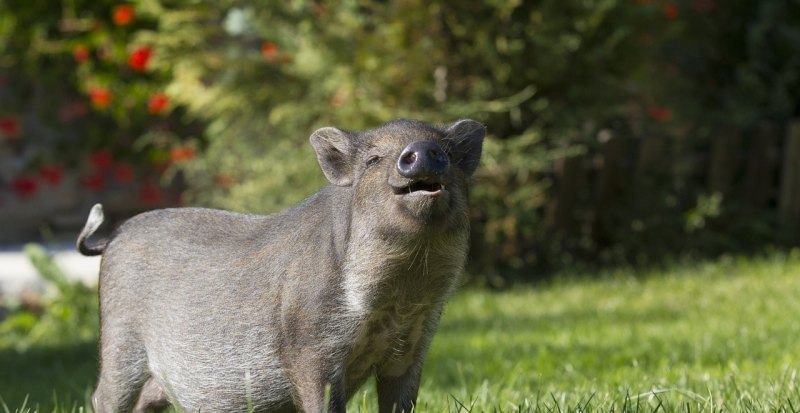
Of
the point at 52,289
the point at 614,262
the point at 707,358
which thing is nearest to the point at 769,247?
the point at 614,262

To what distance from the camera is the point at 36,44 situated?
11.4 meters

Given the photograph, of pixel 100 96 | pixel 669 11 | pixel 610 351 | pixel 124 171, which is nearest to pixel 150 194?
pixel 124 171

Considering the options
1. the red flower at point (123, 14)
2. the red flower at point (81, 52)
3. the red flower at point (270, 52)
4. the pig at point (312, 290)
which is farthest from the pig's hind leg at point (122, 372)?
the red flower at point (81, 52)

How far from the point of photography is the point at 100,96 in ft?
36.1

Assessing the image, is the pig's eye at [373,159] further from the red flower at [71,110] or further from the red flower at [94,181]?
the red flower at [71,110]

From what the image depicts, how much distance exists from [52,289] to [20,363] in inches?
106

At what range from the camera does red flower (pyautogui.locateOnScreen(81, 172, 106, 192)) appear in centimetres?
1182

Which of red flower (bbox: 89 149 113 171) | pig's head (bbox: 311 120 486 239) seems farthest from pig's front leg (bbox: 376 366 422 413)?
red flower (bbox: 89 149 113 171)

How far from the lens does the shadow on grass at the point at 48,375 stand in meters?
5.35

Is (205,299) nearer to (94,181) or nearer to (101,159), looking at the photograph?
(101,159)

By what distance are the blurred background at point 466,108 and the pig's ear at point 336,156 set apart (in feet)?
19.8

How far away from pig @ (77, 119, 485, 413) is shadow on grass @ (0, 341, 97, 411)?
3.62ft

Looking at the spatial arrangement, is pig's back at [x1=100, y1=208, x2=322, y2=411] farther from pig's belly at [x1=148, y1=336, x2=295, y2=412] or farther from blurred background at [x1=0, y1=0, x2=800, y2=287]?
blurred background at [x1=0, y1=0, x2=800, y2=287]

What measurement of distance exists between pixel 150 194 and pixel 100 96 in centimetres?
139
